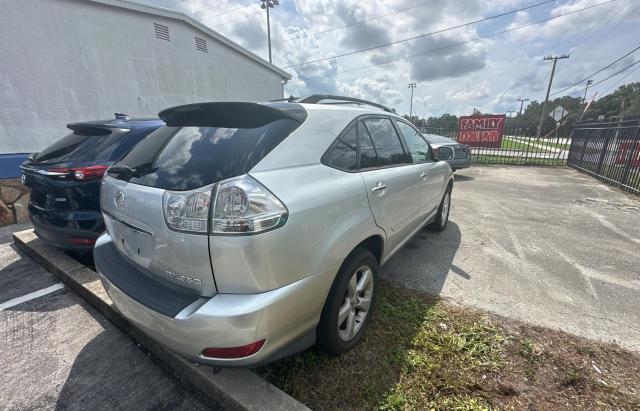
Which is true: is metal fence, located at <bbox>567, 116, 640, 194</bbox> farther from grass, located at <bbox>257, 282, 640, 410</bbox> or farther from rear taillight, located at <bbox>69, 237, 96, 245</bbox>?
rear taillight, located at <bbox>69, 237, 96, 245</bbox>

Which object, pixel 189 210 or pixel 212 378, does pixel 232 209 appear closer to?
pixel 189 210

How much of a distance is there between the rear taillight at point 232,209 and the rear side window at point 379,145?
3.22 feet

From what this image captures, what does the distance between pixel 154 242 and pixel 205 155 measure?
1.76ft

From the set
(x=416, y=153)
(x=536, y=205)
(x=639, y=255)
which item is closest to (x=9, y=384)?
(x=416, y=153)

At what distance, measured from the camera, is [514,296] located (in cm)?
292

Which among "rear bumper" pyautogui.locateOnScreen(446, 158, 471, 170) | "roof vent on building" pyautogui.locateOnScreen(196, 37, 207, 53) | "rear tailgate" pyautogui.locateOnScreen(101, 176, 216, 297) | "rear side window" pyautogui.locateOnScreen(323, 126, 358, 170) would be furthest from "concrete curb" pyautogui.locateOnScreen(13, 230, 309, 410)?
"roof vent on building" pyautogui.locateOnScreen(196, 37, 207, 53)

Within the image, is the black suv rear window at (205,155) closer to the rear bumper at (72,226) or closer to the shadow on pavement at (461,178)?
the rear bumper at (72,226)

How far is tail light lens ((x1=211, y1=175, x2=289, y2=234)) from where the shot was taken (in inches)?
54.1

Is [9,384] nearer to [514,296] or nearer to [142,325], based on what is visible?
[142,325]

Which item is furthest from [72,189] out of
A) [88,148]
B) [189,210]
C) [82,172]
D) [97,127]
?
[189,210]

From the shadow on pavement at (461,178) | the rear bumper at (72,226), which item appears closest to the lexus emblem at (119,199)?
the rear bumper at (72,226)

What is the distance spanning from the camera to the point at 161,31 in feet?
35.6

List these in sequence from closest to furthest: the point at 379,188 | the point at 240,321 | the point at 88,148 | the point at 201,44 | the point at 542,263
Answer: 1. the point at 240,321
2. the point at 379,188
3. the point at 88,148
4. the point at 542,263
5. the point at 201,44

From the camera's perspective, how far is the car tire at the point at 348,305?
6.14ft
